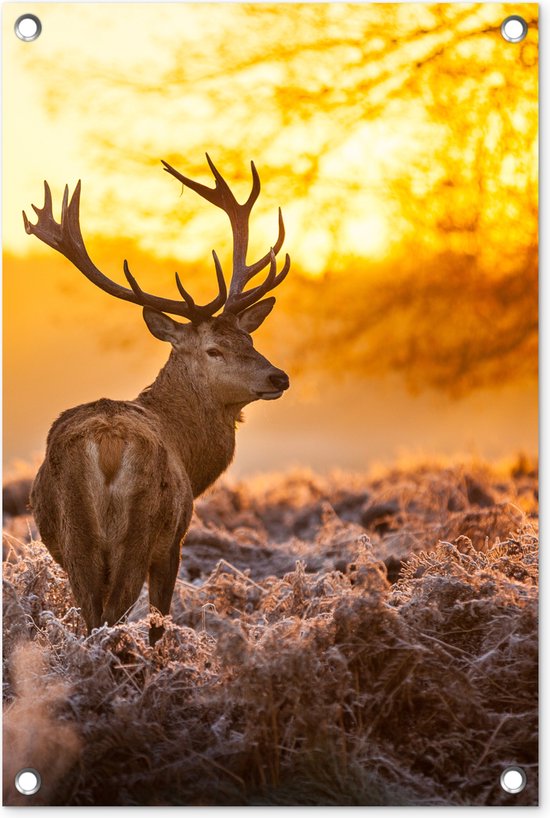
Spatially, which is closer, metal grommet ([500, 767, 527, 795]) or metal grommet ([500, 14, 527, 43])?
metal grommet ([500, 767, 527, 795])

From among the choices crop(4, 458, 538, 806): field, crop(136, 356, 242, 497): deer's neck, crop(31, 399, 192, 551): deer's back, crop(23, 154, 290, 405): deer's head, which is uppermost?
crop(23, 154, 290, 405): deer's head

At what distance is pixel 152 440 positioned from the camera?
263 inches

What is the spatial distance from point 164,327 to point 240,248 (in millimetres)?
899

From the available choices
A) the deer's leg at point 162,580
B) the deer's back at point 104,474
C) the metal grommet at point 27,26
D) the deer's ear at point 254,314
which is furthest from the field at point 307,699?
the metal grommet at point 27,26

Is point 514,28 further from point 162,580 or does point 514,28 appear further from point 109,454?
point 162,580

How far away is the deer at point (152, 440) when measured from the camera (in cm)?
635

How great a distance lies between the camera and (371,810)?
5.51 metres

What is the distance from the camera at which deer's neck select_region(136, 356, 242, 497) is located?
24.7ft

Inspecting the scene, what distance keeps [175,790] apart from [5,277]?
274 centimetres

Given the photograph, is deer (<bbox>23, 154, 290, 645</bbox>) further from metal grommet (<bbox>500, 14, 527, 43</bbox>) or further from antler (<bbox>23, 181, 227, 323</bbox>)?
metal grommet (<bbox>500, 14, 527, 43</bbox>)

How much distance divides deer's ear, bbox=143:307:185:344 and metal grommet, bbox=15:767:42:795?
8.94 ft

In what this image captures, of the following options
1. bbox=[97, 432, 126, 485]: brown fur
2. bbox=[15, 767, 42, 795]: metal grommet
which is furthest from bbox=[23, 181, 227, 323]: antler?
bbox=[15, 767, 42, 795]: metal grommet

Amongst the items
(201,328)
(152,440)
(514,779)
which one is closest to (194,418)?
(201,328)

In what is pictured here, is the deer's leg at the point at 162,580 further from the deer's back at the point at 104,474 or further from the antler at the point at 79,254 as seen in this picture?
the antler at the point at 79,254
